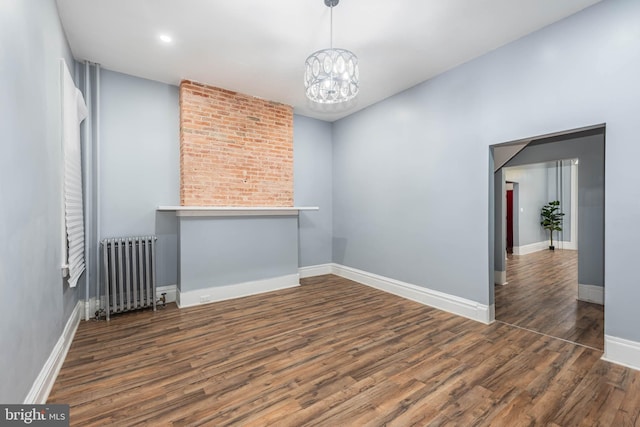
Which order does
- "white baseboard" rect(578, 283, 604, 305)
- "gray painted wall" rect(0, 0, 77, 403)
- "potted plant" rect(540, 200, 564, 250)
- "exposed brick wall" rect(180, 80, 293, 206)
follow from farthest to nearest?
"potted plant" rect(540, 200, 564, 250)
"exposed brick wall" rect(180, 80, 293, 206)
"white baseboard" rect(578, 283, 604, 305)
"gray painted wall" rect(0, 0, 77, 403)

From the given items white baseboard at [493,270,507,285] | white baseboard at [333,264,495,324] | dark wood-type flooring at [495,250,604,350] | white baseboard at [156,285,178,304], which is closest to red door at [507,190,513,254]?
dark wood-type flooring at [495,250,604,350]

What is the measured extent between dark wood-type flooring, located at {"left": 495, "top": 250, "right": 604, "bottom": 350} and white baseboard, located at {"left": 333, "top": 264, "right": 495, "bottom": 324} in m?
0.32

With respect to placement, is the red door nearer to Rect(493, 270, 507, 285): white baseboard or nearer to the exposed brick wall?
Rect(493, 270, 507, 285): white baseboard

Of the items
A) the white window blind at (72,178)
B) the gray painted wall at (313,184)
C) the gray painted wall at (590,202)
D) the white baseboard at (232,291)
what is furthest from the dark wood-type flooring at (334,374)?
the gray painted wall at (313,184)

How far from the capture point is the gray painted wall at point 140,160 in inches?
150

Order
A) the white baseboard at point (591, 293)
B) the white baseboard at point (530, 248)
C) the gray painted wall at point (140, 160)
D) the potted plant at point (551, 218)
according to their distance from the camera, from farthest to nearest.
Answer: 1. the potted plant at point (551, 218)
2. the white baseboard at point (530, 248)
3. the white baseboard at point (591, 293)
4. the gray painted wall at point (140, 160)

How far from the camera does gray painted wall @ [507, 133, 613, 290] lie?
13.3 ft

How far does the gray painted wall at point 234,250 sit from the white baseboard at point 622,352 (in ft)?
13.0

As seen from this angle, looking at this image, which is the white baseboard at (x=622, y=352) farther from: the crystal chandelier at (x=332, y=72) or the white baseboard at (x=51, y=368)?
the white baseboard at (x=51, y=368)

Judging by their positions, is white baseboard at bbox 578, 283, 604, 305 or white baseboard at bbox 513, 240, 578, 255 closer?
white baseboard at bbox 578, 283, 604, 305

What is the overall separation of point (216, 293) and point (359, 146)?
3561 millimetres

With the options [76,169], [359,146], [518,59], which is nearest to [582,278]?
[518,59]

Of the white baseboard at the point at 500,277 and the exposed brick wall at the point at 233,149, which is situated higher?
the exposed brick wall at the point at 233,149

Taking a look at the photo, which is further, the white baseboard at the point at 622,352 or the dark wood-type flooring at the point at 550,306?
the dark wood-type flooring at the point at 550,306
